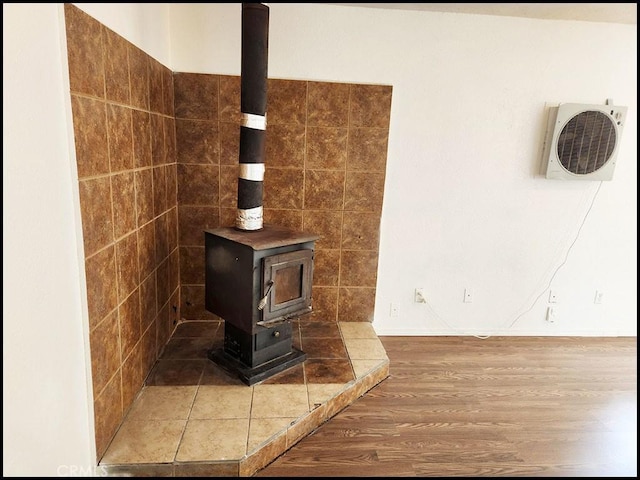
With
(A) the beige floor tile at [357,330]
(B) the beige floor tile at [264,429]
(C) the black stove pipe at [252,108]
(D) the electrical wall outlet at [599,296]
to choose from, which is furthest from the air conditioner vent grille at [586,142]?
(B) the beige floor tile at [264,429]

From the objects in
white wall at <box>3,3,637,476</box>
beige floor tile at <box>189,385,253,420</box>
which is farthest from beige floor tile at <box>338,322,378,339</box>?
beige floor tile at <box>189,385,253,420</box>

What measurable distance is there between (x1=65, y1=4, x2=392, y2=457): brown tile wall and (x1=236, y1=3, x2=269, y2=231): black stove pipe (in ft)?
1.64

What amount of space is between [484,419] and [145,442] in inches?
65.9

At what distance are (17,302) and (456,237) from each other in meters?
2.57

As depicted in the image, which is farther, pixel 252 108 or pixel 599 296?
pixel 599 296

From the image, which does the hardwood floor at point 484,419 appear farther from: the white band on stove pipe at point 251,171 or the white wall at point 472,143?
the white band on stove pipe at point 251,171

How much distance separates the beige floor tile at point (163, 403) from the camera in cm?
179

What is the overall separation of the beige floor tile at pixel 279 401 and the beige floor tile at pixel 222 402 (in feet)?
0.14

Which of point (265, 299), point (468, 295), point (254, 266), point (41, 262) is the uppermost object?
point (41, 262)

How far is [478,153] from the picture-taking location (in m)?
2.71

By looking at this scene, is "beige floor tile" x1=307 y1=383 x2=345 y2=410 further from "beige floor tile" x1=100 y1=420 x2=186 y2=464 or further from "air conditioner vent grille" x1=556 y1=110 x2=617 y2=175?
"air conditioner vent grille" x1=556 y1=110 x2=617 y2=175

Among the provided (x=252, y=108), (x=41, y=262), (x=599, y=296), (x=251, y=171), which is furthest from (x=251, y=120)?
(x=599, y=296)

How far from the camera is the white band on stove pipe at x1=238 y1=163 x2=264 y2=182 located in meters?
2.04

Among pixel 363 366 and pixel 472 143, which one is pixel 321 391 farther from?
pixel 472 143
